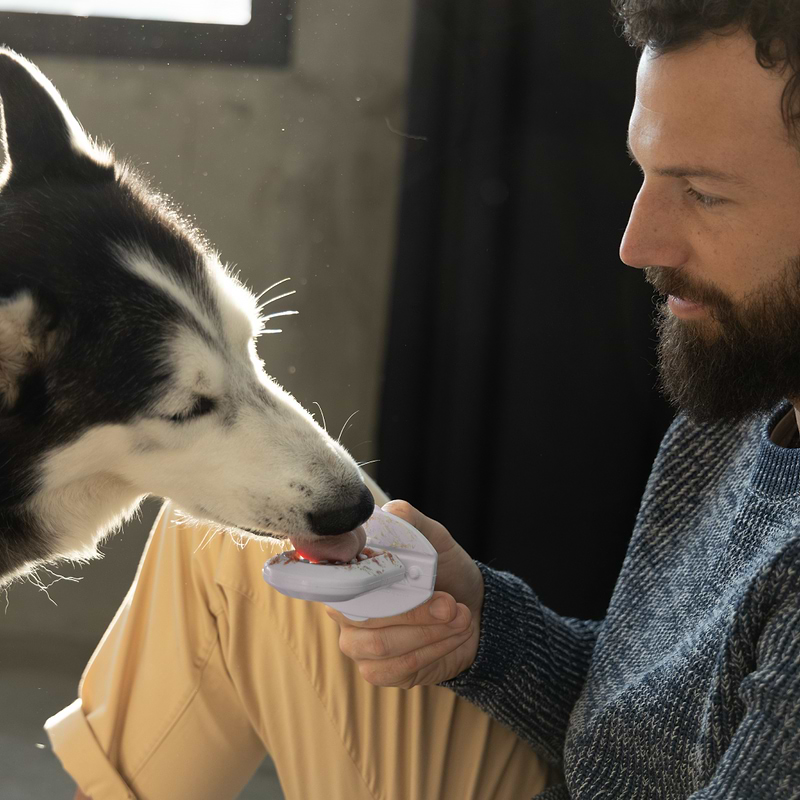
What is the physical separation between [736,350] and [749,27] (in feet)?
1.02

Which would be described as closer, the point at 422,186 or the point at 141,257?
the point at 141,257

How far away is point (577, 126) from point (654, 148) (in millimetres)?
871

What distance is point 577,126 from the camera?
170 centimetres

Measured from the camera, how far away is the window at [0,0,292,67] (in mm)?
1570

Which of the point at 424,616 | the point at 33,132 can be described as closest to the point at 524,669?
the point at 424,616

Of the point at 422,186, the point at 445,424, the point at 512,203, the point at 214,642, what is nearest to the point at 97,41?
the point at 422,186

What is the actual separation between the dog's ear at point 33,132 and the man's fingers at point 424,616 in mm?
589

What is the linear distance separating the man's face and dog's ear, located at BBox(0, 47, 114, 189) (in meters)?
0.63

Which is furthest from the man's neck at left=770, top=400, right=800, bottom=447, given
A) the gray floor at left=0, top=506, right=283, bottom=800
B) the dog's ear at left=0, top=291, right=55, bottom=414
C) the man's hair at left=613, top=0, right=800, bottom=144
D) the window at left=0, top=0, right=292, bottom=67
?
the window at left=0, top=0, right=292, bottom=67

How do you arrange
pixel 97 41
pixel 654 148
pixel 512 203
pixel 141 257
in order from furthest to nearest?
pixel 512 203 → pixel 97 41 → pixel 141 257 → pixel 654 148

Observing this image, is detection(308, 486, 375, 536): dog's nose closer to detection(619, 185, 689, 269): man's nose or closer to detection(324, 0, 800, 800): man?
detection(324, 0, 800, 800): man

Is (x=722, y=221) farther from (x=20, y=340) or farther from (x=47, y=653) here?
(x=47, y=653)

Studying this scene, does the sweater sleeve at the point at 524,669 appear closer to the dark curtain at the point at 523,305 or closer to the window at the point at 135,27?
the dark curtain at the point at 523,305

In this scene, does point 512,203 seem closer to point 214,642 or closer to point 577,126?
point 577,126
